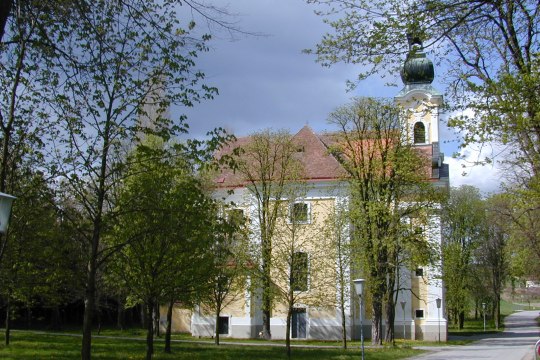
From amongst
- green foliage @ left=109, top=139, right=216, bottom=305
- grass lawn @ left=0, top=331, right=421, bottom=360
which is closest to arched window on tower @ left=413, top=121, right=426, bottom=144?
grass lawn @ left=0, top=331, right=421, bottom=360

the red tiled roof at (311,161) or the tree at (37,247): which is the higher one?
the red tiled roof at (311,161)

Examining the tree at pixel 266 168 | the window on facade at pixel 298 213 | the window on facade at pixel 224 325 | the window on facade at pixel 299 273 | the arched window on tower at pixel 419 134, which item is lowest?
the window on facade at pixel 224 325

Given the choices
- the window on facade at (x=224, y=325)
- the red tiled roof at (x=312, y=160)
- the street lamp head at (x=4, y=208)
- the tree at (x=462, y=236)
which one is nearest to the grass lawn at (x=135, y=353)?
the street lamp head at (x=4, y=208)

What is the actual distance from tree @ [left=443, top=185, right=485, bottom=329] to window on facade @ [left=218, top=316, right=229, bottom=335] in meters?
19.5

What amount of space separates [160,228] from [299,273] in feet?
45.0

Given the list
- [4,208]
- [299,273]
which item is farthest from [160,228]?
[299,273]

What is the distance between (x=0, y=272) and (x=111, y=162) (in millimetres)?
5980

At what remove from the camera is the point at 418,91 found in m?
45.0

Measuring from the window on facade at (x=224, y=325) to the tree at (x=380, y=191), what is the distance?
38.7 ft

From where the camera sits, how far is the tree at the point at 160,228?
14.7 meters

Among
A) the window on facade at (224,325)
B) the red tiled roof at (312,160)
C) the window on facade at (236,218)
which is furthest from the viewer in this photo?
the window on facade at (224,325)

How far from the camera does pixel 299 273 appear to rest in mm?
27812

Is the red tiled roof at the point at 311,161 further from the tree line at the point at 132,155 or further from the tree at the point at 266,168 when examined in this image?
the tree line at the point at 132,155

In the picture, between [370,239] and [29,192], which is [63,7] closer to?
[29,192]
